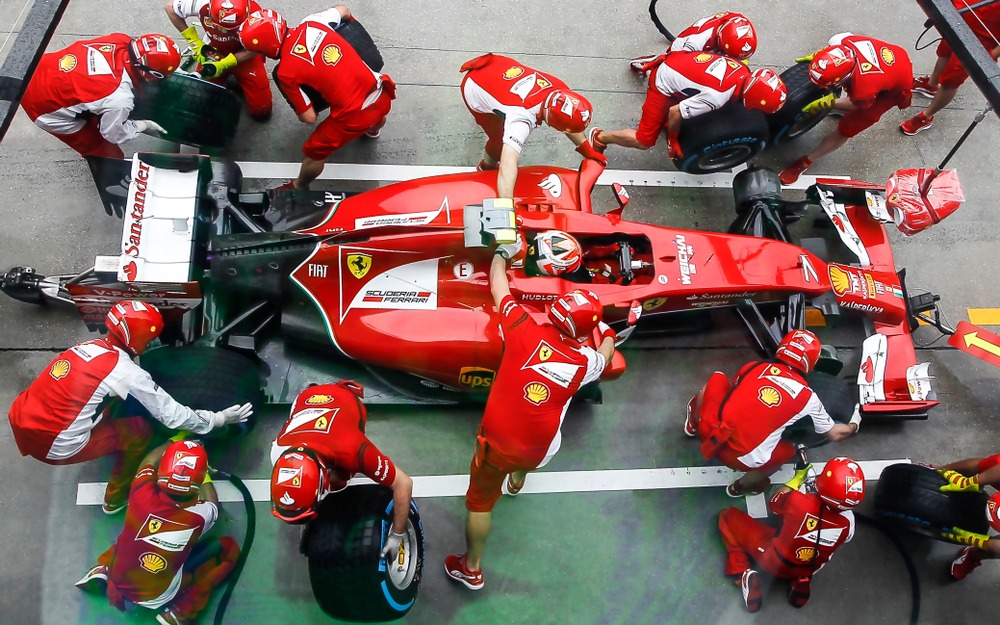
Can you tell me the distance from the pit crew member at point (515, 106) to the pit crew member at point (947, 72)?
374 centimetres

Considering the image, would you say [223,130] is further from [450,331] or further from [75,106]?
[450,331]

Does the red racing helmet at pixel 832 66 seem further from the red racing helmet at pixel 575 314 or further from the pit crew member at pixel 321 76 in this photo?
the pit crew member at pixel 321 76

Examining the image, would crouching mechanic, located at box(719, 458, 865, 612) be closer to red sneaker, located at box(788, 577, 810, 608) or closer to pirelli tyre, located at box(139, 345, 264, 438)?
red sneaker, located at box(788, 577, 810, 608)

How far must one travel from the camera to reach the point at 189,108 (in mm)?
5324

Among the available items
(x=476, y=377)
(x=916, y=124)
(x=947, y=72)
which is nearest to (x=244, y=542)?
(x=476, y=377)

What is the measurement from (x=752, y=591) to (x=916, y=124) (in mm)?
4887

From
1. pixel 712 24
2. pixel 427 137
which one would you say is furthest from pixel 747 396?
pixel 427 137

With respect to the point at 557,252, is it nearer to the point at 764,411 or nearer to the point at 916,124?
the point at 764,411

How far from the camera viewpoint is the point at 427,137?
628 cm

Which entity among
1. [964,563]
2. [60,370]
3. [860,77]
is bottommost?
[964,563]

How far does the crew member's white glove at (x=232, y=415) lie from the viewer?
443 cm

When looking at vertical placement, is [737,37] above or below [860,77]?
above

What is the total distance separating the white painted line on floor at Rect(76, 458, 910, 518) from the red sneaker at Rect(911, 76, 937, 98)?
3.98m

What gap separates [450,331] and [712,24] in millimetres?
3386
